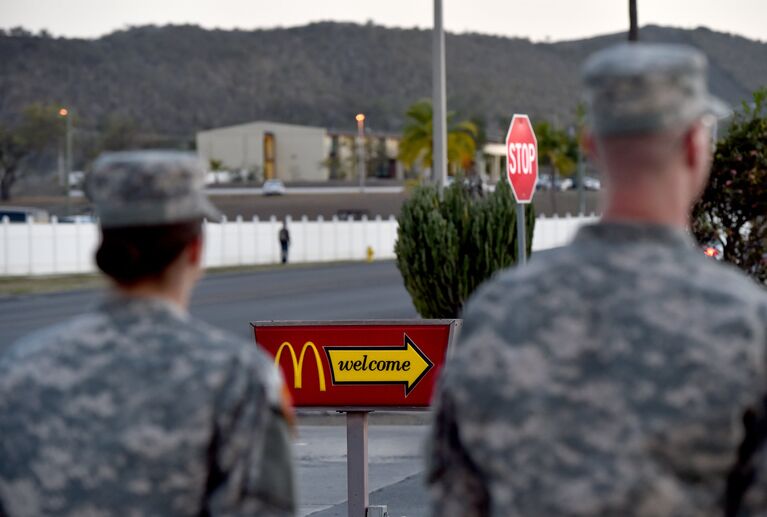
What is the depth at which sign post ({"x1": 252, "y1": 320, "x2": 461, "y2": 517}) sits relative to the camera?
8727mm

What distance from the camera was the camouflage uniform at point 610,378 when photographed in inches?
117

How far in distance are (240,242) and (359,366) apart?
52.3 meters

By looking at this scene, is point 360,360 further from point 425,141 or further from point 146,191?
point 425,141

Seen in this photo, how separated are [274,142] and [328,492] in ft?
528

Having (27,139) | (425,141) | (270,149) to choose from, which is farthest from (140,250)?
(270,149)

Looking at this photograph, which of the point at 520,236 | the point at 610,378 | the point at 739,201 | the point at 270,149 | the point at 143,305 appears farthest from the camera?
the point at 270,149

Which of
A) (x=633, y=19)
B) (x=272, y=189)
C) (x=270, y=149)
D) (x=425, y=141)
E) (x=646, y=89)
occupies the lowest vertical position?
(x=272, y=189)

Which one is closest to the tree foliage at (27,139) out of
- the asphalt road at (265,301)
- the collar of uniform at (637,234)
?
the asphalt road at (265,301)

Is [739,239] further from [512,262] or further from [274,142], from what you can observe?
[274,142]

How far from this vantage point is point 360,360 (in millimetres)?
8711

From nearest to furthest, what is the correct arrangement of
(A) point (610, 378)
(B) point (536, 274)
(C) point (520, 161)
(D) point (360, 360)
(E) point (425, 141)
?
(A) point (610, 378), (B) point (536, 274), (D) point (360, 360), (C) point (520, 161), (E) point (425, 141)

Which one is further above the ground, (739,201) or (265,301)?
(739,201)

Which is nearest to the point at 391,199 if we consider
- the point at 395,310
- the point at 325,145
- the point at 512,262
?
the point at 325,145

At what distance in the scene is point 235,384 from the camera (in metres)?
3.14
